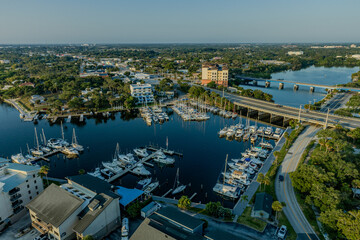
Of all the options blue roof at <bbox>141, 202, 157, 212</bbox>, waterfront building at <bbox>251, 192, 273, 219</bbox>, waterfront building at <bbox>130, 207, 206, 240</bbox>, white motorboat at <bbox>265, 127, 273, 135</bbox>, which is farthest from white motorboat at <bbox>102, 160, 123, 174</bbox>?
white motorboat at <bbox>265, 127, 273, 135</bbox>

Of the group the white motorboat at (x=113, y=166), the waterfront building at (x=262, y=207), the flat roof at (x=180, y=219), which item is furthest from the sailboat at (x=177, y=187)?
the waterfront building at (x=262, y=207)

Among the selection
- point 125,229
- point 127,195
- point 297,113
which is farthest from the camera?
point 297,113

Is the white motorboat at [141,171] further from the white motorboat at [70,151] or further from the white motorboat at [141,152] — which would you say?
the white motorboat at [70,151]

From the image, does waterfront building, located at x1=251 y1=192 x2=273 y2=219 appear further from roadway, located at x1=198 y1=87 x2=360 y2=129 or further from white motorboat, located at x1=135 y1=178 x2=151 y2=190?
roadway, located at x1=198 y1=87 x2=360 y2=129

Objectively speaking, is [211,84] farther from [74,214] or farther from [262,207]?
[74,214]

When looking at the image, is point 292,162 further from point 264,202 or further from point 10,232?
point 10,232

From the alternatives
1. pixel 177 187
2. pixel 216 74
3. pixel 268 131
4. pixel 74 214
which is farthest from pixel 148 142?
pixel 216 74

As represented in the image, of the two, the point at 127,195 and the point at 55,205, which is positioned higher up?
the point at 55,205
